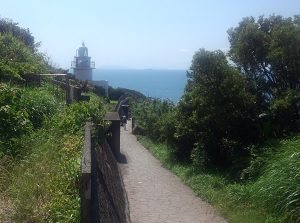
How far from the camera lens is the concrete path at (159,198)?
10867 mm

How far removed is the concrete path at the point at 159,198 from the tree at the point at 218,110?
4.84ft

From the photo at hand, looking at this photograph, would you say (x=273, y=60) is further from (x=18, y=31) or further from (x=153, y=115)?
(x=18, y=31)

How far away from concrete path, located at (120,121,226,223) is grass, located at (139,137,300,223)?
35 centimetres

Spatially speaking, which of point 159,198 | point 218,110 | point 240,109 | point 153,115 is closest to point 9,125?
point 159,198

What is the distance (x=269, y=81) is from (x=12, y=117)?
8.70 metres

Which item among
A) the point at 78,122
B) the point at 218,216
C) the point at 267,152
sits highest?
the point at 78,122

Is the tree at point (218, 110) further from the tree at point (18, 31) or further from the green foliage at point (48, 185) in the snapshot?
the tree at point (18, 31)

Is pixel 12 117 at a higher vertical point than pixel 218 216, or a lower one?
higher

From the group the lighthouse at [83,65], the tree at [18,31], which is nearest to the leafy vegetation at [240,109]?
the tree at [18,31]

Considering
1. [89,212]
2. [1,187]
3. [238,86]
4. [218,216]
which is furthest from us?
[238,86]

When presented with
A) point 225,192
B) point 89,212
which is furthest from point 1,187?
point 225,192

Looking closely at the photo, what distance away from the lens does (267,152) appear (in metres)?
12.2

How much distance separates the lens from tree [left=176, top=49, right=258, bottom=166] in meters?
14.8

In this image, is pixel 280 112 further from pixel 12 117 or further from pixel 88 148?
pixel 88 148
